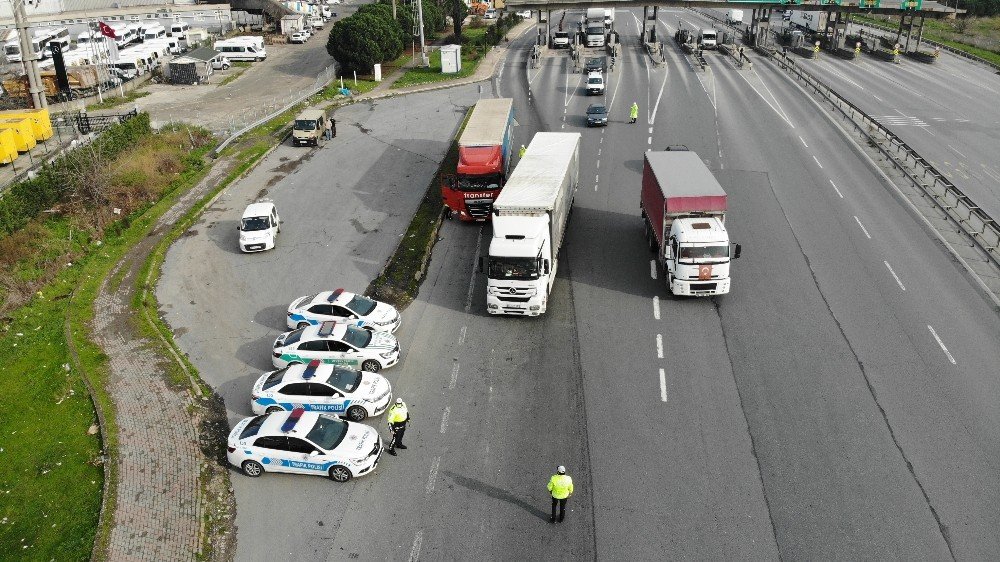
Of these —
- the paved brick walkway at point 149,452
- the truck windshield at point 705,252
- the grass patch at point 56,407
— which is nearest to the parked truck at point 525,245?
the truck windshield at point 705,252

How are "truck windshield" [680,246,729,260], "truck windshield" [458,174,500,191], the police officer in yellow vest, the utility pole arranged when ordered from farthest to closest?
1. the utility pole
2. "truck windshield" [458,174,500,191]
3. "truck windshield" [680,246,729,260]
4. the police officer in yellow vest

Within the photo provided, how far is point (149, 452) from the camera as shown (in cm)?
2150

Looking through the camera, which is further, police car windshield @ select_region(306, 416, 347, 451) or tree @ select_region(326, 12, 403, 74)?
tree @ select_region(326, 12, 403, 74)

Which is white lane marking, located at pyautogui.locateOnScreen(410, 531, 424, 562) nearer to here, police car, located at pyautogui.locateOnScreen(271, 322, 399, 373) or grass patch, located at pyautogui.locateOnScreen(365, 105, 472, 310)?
police car, located at pyautogui.locateOnScreen(271, 322, 399, 373)

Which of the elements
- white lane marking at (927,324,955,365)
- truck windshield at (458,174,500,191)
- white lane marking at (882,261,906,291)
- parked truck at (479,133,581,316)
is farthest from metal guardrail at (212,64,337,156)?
white lane marking at (927,324,955,365)

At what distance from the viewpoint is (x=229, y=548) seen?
18.3 m

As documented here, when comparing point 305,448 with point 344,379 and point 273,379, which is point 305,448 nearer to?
point 344,379

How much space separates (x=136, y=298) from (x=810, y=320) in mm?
25611

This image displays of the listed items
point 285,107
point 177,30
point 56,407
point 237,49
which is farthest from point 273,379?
point 177,30

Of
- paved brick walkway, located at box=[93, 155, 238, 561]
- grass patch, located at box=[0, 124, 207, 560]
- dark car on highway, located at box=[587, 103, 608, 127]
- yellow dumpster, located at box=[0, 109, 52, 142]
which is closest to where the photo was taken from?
paved brick walkway, located at box=[93, 155, 238, 561]

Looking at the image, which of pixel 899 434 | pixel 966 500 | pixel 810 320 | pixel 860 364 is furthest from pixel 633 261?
pixel 966 500

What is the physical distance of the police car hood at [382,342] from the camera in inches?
990

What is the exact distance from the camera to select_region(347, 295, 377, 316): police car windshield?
27.5m

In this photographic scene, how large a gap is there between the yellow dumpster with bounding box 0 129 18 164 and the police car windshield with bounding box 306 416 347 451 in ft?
113
